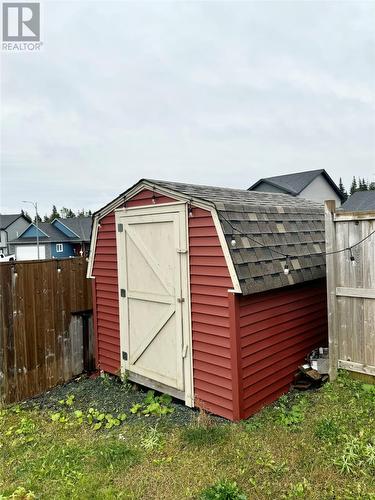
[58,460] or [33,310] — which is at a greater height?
[33,310]

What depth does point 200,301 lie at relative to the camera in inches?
165

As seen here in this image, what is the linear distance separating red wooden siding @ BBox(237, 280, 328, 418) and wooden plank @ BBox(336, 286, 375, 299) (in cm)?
60

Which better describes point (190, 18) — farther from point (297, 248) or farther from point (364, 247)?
point (364, 247)

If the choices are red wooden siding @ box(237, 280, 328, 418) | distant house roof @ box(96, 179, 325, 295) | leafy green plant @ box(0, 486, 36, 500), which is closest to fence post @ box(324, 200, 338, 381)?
distant house roof @ box(96, 179, 325, 295)

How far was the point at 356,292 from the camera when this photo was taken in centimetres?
406

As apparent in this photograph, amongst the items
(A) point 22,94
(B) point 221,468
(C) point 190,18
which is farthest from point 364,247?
(A) point 22,94

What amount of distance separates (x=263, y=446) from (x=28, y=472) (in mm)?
2080

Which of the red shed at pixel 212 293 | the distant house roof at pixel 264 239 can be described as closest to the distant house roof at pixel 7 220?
the red shed at pixel 212 293

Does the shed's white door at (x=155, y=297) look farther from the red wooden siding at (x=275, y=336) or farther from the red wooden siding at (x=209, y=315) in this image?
the red wooden siding at (x=275, y=336)

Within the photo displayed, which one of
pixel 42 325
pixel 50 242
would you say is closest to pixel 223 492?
pixel 42 325

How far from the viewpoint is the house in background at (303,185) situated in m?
23.3

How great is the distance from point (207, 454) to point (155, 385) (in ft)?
5.82

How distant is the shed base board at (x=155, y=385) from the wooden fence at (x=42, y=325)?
3.94ft

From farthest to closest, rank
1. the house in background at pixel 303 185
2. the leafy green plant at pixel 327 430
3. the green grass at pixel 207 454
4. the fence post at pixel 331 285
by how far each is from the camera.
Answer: the house in background at pixel 303 185, the fence post at pixel 331 285, the leafy green plant at pixel 327 430, the green grass at pixel 207 454
